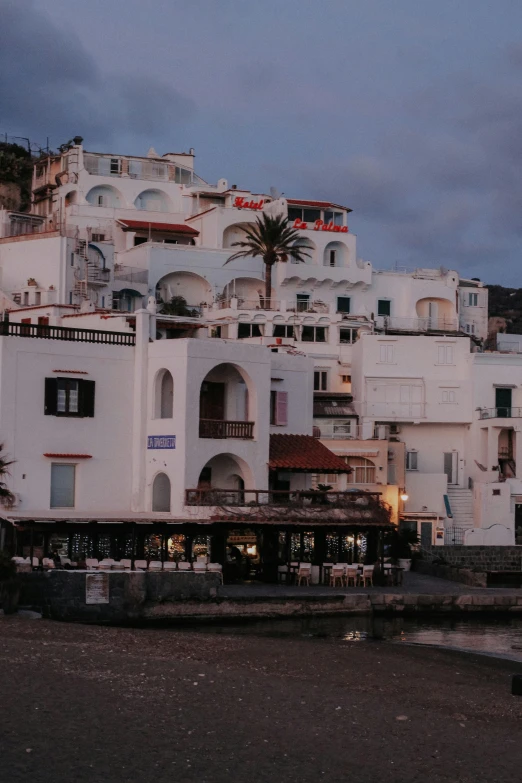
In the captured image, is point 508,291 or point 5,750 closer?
point 5,750

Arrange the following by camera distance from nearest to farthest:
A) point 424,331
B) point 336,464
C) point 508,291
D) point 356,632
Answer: point 356,632 → point 336,464 → point 424,331 → point 508,291

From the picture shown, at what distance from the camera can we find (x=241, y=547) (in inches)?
2082

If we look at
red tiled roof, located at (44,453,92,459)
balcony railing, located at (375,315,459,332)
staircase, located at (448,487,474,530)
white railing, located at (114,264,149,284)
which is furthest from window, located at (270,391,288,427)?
white railing, located at (114,264,149,284)

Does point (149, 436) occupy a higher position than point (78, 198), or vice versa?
point (78, 198)

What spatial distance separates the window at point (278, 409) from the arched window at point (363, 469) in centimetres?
1220

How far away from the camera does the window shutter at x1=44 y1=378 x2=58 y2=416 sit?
5091 centimetres

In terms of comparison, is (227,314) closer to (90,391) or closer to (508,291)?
(90,391)

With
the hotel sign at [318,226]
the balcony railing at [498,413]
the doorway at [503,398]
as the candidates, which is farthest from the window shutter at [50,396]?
the hotel sign at [318,226]

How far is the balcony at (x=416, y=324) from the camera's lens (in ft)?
288

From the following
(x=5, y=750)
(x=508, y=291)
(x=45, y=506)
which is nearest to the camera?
(x=5, y=750)

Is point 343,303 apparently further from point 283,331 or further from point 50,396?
point 50,396

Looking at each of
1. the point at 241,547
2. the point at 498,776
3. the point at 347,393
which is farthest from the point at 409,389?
the point at 498,776

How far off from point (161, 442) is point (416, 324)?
135 ft

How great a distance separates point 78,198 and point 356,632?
183 feet
